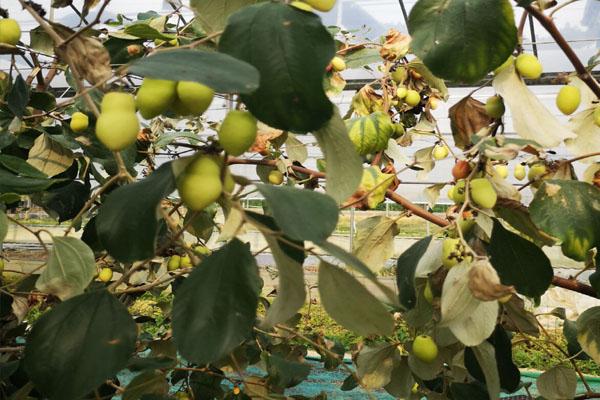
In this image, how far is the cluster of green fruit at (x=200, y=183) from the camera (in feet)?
1.17

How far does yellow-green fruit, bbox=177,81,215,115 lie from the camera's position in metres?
0.34

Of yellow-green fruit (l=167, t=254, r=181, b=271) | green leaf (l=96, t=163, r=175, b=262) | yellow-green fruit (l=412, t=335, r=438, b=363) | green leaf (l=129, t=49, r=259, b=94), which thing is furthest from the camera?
yellow-green fruit (l=167, t=254, r=181, b=271)

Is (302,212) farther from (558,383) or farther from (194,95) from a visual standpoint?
(558,383)

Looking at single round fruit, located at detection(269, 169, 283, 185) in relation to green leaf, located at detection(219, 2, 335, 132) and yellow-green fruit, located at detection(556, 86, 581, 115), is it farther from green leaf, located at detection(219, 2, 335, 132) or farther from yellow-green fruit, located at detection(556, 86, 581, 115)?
green leaf, located at detection(219, 2, 335, 132)

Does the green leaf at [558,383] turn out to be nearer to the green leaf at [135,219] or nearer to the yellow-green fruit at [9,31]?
the green leaf at [135,219]

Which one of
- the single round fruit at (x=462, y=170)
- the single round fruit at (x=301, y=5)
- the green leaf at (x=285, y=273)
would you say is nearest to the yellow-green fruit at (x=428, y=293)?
the single round fruit at (x=462, y=170)

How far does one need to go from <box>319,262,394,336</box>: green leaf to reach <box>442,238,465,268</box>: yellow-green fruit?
21 cm

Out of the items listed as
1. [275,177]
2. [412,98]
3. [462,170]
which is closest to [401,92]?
[412,98]

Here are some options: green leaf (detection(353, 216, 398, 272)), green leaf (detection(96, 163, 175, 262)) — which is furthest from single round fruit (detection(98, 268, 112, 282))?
green leaf (detection(96, 163, 175, 262))

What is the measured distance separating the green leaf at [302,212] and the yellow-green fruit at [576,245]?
0.34 meters

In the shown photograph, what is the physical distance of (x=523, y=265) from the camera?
24.8 inches

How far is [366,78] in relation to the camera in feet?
19.8

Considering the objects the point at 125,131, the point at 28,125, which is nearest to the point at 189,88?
the point at 125,131

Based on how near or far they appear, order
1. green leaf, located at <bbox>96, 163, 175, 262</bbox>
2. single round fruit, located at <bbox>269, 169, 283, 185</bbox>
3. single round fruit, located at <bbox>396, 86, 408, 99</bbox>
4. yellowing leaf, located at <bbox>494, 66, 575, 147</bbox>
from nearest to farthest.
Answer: green leaf, located at <bbox>96, 163, 175, 262</bbox> → yellowing leaf, located at <bbox>494, 66, 575, 147</bbox> → single round fruit, located at <bbox>269, 169, 283, 185</bbox> → single round fruit, located at <bbox>396, 86, 408, 99</bbox>
